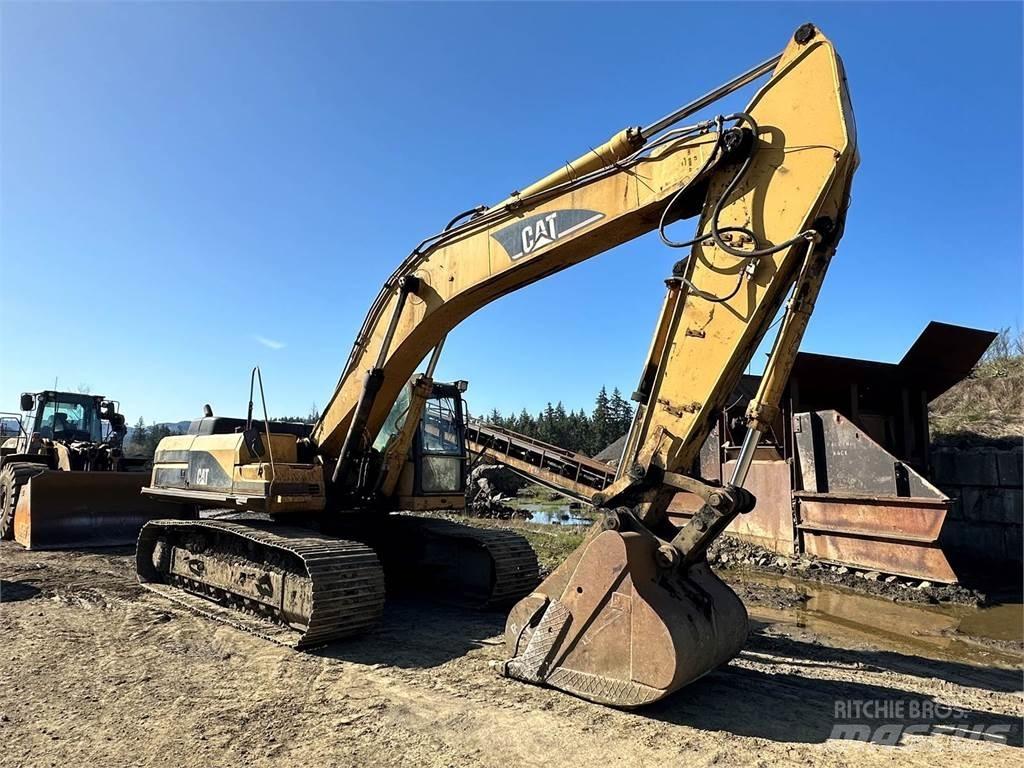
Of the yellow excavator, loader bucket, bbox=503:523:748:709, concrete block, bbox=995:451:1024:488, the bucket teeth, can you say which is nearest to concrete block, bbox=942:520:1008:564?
concrete block, bbox=995:451:1024:488

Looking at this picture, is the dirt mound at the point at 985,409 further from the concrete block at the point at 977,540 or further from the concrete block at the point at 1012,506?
the concrete block at the point at 977,540

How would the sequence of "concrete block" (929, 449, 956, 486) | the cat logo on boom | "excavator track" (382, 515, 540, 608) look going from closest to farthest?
the cat logo on boom → "excavator track" (382, 515, 540, 608) → "concrete block" (929, 449, 956, 486)

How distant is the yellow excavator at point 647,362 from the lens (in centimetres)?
434

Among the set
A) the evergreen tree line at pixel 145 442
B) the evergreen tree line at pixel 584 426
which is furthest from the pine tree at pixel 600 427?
the evergreen tree line at pixel 145 442

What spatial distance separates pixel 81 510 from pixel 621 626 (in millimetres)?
10493

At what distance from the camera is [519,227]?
579 cm

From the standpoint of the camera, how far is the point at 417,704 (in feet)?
14.8

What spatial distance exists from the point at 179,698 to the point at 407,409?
11.7 ft

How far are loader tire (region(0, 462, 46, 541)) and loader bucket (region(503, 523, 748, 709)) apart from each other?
10611mm

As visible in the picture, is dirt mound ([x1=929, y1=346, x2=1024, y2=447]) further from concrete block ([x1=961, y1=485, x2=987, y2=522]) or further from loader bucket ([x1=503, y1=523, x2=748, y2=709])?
loader bucket ([x1=503, y1=523, x2=748, y2=709])

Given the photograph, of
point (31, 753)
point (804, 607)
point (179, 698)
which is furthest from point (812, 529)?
point (31, 753)

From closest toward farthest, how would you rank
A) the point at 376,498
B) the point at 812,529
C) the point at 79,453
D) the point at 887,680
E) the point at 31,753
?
the point at 31,753, the point at 887,680, the point at 376,498, the point at 812,529, the point at 79,453

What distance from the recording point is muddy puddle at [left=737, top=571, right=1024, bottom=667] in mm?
6672

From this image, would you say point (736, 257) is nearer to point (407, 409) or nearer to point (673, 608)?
point (673, 608)
